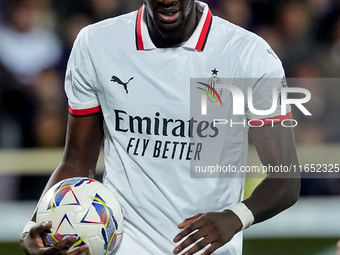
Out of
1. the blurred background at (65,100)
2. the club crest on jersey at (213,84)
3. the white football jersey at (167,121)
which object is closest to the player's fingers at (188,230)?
the white football jersey at (167,121)

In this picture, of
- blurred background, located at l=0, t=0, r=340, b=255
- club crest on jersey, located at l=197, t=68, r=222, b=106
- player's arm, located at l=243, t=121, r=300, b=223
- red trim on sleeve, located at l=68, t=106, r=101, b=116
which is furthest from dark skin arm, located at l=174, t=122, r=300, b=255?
A: blurred background, located at l=0, t=0, r=340, b=255

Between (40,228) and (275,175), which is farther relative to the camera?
(275,175)

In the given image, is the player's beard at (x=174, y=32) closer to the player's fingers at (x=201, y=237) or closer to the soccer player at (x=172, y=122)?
the soccer player at (x=172, y=122)

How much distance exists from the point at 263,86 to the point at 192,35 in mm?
359

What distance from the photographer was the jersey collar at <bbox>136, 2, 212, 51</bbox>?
10.4ft

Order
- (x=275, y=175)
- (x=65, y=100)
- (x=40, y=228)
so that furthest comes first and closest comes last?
1. (x=65, y=100)
2. (x=275, y=175)
3. (x=40, y=228)

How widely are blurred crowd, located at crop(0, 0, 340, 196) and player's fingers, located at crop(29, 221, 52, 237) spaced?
3187 mm

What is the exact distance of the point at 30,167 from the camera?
591 cm

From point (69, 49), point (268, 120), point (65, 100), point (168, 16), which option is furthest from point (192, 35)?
point (69, 49)

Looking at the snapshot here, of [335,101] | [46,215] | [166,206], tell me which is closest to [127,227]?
[166,206]

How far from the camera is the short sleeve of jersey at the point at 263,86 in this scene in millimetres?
3105

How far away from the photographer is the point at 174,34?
3.18m

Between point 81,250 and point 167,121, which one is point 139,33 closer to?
point 167,121

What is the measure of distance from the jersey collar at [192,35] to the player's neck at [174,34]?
20mm
